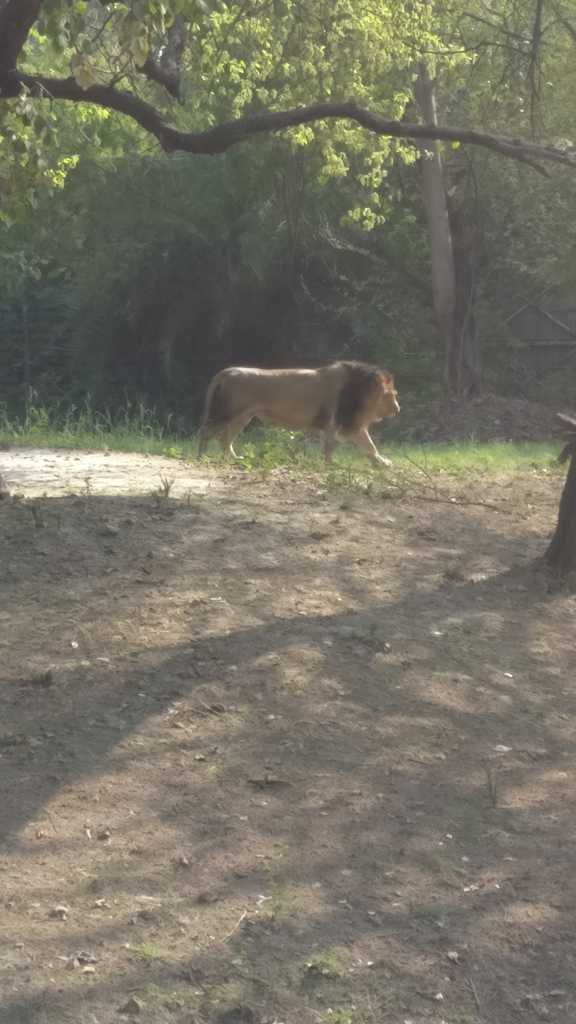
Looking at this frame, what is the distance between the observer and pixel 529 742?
7.17 meters

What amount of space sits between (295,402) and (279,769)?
27.0 ft

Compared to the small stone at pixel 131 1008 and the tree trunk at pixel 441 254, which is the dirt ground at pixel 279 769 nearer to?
the small stone at pixel 131 1008

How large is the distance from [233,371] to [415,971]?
9907 mm

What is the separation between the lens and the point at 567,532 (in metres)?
9.18

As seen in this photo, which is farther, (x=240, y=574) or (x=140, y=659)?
(x=240, y=574)

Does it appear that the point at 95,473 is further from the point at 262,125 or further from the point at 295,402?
the point at 262,125

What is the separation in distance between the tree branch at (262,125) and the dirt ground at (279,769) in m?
2.37

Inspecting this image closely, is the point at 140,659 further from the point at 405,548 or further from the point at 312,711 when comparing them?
the point at 405,548

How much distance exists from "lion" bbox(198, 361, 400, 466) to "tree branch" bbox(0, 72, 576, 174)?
3.68 metres

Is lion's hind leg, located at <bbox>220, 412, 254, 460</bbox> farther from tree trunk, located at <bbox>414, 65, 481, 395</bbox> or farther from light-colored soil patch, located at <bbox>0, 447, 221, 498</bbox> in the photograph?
tree trunk, located at <bbox>414, 65, 481, 395</bbox>

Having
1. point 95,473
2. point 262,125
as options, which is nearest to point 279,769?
point 262,125

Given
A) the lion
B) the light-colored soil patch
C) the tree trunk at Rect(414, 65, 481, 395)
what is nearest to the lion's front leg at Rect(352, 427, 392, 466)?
the lion

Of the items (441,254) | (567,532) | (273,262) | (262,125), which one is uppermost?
(262,125)

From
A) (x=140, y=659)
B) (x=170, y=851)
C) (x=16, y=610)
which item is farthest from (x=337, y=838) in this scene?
(x=16, y=610)
